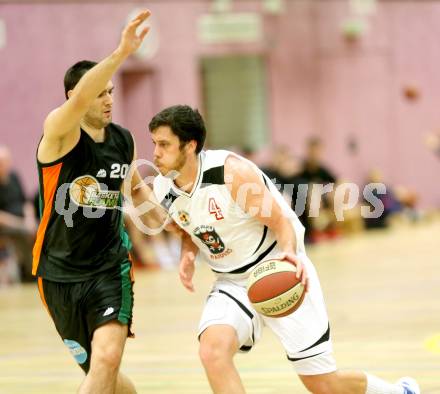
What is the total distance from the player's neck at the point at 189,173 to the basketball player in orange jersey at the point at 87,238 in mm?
364

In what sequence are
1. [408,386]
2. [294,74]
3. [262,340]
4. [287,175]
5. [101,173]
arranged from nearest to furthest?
[101,173]
[408,386]
[262,340]
[287,175]
[294,74]

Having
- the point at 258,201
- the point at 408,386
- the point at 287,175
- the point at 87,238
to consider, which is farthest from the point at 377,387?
the point at 287,175

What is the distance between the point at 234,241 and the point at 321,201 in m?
12.7

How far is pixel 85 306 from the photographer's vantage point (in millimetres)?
5004

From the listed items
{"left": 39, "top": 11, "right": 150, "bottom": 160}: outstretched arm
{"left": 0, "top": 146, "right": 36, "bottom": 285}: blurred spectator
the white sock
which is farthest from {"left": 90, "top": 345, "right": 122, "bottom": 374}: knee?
{"left": 0, "top": 146, "right": 36, "bottom": 285}: blurred spectator

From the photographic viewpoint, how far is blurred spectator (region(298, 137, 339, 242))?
55.1ft

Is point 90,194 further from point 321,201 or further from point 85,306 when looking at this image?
point 321,201

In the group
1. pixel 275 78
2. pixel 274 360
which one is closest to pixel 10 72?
pixel 275 78

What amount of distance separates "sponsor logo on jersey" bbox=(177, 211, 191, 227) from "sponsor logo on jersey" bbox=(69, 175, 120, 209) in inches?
14.7

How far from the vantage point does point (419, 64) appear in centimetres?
2212

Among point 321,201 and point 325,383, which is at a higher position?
point 325,383

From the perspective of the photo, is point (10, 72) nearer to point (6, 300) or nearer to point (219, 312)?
point (6, 300)

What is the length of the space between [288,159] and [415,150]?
660 centimetres

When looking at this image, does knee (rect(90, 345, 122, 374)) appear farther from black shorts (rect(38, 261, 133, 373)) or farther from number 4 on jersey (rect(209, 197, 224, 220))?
number 4 on jersey (rect(209, 197, 224, 220))
